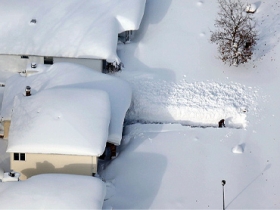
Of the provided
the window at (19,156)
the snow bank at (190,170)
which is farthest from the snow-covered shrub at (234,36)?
the window at (19,156)

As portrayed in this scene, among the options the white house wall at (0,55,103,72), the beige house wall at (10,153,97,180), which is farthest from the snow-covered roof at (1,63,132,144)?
the beige house wall at (10,153,97,180)

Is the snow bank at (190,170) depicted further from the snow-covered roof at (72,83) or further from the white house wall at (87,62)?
the white house wall at (87,62)

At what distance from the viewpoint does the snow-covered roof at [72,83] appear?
133ft

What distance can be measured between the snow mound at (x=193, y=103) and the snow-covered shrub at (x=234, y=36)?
79.7 inches

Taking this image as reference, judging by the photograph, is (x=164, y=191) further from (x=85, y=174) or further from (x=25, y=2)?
(x=25, y=2)

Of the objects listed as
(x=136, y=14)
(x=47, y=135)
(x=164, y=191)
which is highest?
(x=136, y=14)

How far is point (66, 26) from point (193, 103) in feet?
26.7

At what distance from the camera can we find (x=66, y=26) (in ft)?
148

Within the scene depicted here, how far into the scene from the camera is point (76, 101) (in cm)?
3856

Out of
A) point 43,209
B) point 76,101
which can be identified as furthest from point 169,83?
point 43,209

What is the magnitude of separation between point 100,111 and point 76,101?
1216 mm

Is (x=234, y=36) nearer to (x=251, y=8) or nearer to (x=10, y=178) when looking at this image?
(x=251, y=8)

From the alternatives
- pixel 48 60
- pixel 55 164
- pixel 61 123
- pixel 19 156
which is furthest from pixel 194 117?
pixel 19 156

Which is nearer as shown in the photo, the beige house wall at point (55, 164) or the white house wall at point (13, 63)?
the beige house wall at point (55, 164)
